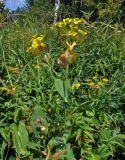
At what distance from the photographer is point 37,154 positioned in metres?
2.27

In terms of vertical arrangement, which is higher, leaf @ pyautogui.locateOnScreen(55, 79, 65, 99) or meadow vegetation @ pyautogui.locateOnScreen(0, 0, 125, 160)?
leaf @ pyautogui.locateOnScreen(55, 79, 65, 99)

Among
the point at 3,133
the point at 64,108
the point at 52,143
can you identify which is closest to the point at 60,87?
the point at 64,108

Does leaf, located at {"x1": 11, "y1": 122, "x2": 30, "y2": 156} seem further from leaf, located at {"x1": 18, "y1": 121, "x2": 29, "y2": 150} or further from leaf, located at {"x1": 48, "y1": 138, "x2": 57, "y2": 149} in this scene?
leaf, located at {"x1": 48, "y1": 138, "x2": 57, "y2": 149}

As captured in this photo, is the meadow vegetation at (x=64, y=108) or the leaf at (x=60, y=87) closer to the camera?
the leaf at (x=60, y=87)

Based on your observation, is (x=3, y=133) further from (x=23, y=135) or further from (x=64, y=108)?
(x=64, y=108)

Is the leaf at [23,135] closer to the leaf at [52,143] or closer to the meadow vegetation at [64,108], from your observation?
the meadow vegetation at [64,108]

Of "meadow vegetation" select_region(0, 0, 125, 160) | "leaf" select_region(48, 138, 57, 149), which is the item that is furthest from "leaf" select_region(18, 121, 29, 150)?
"leaf" select_region(48, 138, 57, 149)

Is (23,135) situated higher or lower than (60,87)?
lower

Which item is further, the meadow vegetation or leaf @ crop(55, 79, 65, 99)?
the meadow vegetation

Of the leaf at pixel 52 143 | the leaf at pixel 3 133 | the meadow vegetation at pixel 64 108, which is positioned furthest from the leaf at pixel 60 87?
the leaf at pixel 3 133

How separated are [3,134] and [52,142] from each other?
10.6 inches

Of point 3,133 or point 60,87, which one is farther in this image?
point 3,133

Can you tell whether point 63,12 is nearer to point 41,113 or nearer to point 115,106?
point 115,106

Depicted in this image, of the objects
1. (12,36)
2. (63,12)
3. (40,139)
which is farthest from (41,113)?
(63,12)
